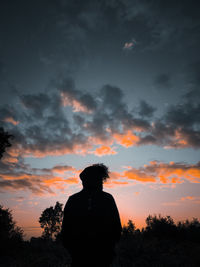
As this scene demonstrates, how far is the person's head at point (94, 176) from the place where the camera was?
3.19 meters

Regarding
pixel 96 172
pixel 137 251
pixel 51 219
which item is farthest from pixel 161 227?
pixel 51 219

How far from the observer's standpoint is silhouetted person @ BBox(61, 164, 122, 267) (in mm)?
2658

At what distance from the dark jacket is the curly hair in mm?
311

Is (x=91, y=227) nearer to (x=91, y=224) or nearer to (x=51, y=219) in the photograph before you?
(x=91, y=224)

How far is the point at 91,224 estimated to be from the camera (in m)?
2.73

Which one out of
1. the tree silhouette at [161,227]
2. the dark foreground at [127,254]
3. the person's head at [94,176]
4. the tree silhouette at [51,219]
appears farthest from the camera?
the tree silhouette at [51,219]

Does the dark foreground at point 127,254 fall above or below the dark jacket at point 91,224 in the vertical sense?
below

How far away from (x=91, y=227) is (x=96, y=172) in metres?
0.94

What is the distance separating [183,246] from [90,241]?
16.3 metres

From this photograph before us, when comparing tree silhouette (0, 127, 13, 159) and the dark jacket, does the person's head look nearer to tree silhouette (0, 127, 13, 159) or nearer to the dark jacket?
the dark jacket

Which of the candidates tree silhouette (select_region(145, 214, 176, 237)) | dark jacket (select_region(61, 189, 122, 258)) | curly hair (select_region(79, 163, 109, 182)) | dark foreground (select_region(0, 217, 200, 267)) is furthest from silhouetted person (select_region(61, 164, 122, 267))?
tree silhouette (select_region(145, 214, 176, 237))

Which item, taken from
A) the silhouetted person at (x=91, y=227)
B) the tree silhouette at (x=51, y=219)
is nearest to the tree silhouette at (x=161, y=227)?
the silhouetted person at (x=91, y=227)

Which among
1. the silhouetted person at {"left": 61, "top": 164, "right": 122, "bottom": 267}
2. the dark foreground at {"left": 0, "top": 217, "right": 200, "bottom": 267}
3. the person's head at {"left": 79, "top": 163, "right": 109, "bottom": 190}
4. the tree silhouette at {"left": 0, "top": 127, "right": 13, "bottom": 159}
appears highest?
the tree silhouette at {"left": 0, "top": 127, "right": 13, "bottom": 159}

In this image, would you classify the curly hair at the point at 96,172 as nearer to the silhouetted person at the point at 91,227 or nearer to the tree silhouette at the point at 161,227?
the silhouetted person at the point at 91,227
